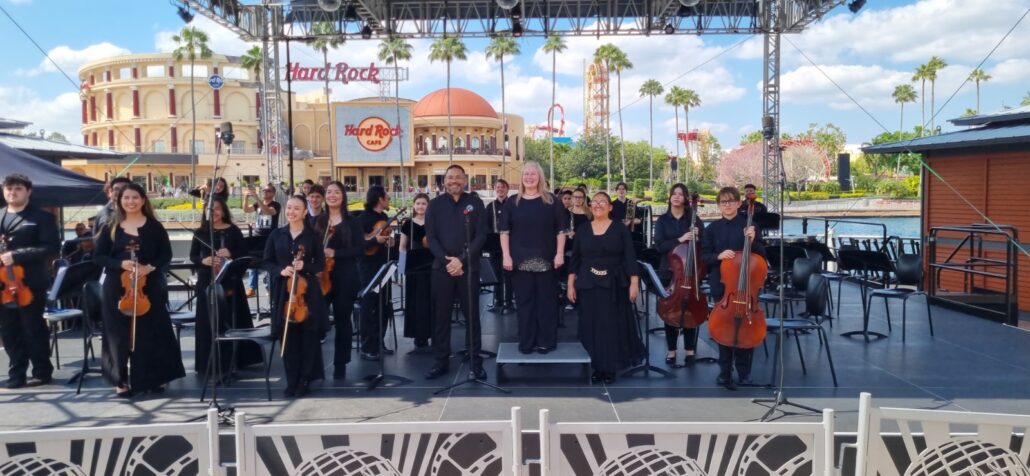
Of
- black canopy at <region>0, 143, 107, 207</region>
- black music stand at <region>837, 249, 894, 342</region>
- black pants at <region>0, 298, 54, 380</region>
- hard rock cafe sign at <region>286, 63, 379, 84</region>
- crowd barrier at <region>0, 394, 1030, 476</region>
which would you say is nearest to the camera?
crowd barrier at <region>0, 394, 1030, 476</region>

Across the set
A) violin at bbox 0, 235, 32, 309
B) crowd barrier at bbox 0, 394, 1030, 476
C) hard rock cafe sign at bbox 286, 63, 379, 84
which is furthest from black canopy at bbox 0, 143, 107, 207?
hard rock cafe sign at bbox 286, 63, 379, 84

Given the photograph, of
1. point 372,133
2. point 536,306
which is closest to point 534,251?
point 536,306

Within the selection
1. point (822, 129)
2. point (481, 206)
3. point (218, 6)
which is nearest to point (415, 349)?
point (481, 206)

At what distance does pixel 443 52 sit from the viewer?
136ft

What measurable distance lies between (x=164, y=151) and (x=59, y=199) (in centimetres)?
4669

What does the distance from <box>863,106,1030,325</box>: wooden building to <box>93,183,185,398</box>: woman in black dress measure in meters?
8.54

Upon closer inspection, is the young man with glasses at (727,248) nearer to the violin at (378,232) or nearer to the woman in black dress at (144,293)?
the violin at (378,232)

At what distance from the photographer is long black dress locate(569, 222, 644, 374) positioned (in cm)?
565

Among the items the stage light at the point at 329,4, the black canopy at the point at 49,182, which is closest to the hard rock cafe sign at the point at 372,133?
the stage light at the point at 329,4

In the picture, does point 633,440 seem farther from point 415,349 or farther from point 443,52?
point 443,52

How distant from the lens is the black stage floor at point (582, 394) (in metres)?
4.95

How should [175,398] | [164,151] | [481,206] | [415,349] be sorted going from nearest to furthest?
[175,398], [481,206], [415,349], [164,151]

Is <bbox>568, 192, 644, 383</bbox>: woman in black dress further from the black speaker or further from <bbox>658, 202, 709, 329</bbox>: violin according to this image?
the black speaker

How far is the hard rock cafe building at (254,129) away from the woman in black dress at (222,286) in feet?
128
